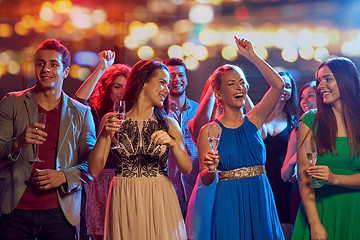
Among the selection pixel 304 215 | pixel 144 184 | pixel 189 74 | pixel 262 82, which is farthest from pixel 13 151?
pixel 262 82

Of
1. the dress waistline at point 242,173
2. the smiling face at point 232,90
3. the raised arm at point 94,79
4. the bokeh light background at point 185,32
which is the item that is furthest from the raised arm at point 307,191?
the bokeh light background at point 185,32

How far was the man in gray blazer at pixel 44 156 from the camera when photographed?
8.70 ft

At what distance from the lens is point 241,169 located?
2979mm

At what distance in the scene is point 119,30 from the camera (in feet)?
19.1

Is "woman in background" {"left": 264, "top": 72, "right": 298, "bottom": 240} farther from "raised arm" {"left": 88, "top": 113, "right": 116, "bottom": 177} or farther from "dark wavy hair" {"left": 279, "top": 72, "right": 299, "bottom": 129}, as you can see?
"raised arm" {"left": 88, "top": 113, "right": 116, "bottom": 177}

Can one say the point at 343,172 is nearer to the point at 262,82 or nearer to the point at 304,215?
the point at 304,215

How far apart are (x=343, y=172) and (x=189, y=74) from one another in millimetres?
3297

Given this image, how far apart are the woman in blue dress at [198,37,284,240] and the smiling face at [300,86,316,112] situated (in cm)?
118

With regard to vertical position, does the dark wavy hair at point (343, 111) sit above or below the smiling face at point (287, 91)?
below

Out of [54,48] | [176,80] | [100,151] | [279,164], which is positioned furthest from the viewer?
[176,80]

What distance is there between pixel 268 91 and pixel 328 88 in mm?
448

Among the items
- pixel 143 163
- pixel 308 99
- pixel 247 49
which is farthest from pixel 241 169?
pixel 308 99

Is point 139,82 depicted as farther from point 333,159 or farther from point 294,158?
point 294,158

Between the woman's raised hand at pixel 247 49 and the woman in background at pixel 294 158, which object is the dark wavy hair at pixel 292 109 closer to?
the woman in background at pixel 294 158
